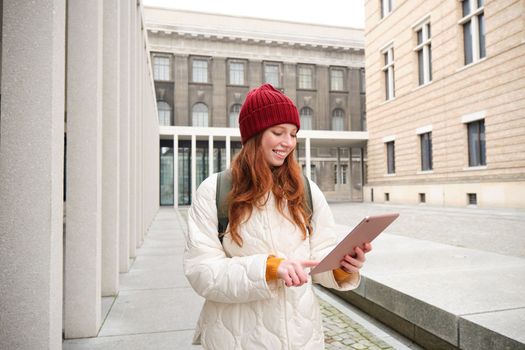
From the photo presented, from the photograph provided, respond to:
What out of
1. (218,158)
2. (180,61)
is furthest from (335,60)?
(218,158)

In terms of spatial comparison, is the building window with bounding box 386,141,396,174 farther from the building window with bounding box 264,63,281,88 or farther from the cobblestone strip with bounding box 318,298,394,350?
the cobblestone strip with bounding box 318,298,394,350

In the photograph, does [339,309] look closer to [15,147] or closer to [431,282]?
[431,282]

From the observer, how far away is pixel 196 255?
5.37 ft

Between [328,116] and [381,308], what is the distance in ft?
111

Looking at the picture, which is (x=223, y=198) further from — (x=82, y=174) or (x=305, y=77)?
(x=305, y=77)

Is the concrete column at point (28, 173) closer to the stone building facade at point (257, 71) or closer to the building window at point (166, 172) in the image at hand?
the building window at point (166, 172)

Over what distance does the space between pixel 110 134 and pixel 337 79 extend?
34.5 m

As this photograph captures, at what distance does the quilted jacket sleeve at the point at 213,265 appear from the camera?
4.92ft

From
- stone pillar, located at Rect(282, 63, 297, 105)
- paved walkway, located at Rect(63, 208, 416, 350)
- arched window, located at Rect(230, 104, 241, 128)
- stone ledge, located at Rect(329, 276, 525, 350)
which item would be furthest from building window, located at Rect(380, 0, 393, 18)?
stone ledge, located at Rect(329, 276, 525, 350)

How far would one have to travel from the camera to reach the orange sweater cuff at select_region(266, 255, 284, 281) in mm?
1479

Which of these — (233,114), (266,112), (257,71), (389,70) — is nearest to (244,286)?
(266,112)

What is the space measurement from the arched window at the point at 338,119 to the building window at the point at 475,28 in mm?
20995

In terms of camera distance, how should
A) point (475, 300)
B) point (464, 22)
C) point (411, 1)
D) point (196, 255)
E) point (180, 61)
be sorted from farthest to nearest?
point (180, 61)
point (411, 1)
point (464, 22)
point (475, 300)
point (196, 255)

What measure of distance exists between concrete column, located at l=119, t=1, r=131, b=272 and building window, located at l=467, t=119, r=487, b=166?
47.2 ft
